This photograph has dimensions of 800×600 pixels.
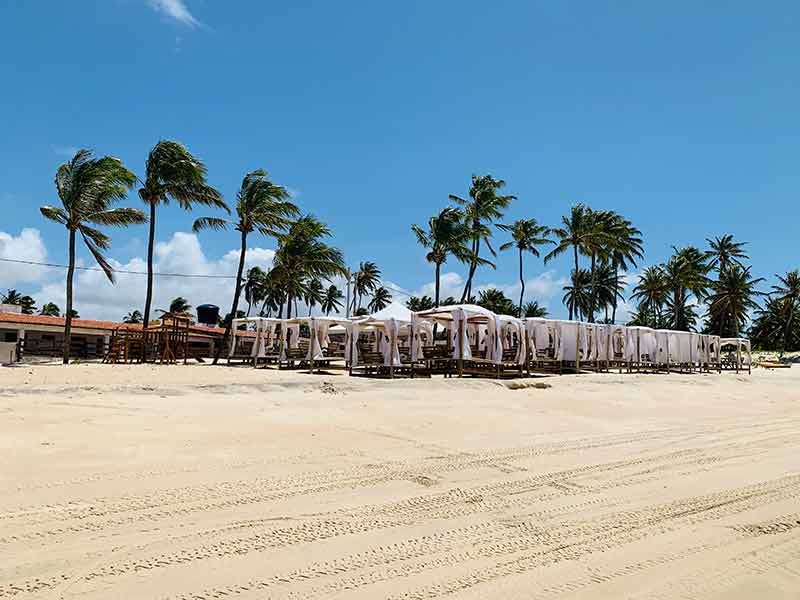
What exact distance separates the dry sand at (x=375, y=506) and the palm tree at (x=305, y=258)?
1053 inches

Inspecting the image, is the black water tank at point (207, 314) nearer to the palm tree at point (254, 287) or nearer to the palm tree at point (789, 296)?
the palm tree at point (254, 287)

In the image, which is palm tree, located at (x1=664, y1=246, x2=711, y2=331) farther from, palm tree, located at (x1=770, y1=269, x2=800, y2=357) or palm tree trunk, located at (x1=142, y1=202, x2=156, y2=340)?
palm tree trunk, located at (x1=142, y1=202, x2=156, y2=340)

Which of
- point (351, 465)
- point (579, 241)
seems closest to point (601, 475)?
point (351, 465)

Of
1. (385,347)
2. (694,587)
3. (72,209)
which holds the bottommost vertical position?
(694,587)

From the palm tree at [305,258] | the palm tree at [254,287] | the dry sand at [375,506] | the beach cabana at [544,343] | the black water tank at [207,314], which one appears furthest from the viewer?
the palm tree at [254,287]

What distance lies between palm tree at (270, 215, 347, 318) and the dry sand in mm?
26734

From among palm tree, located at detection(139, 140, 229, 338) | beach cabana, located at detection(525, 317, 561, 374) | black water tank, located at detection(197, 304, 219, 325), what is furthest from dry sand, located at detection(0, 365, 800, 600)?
black water tank, located at detection(197, 304, 219, 325)

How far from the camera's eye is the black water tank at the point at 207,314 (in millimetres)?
41812

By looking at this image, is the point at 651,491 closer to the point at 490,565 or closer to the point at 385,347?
the point at 490,565

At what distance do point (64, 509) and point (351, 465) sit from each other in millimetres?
2365

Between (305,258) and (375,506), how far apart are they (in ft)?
104

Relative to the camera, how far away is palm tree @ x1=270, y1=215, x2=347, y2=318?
114 ft

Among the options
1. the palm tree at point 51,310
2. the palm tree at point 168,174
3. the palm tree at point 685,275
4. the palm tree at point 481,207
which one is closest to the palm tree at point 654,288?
the palm tree at point 685,275

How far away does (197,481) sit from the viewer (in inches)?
179
